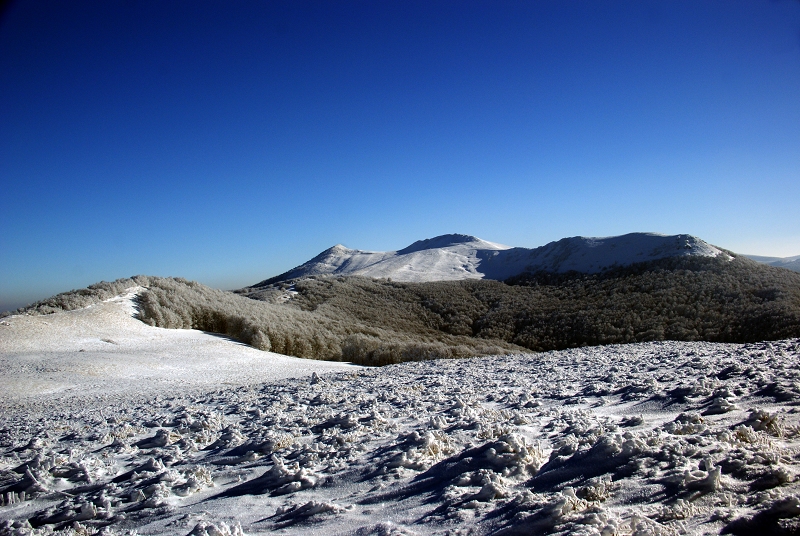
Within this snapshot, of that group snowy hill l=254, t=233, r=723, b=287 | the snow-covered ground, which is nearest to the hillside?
snowy hill l=254, t=233, r=723, b=287

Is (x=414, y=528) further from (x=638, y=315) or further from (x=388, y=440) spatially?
(x=638, y=315)

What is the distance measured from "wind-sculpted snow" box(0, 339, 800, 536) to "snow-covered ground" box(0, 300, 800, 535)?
0.06 ft

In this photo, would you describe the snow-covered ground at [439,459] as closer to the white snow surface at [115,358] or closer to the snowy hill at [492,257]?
the white snow surface at [115,358]

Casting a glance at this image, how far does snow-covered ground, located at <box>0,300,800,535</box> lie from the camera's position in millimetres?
2740

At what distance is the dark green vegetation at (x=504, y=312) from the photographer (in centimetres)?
1884

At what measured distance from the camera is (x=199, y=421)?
6.25 m

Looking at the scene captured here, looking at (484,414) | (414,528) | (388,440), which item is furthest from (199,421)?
(414,528)

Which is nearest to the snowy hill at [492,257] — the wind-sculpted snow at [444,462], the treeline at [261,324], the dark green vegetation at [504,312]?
the dark green vegetation at [504,312]

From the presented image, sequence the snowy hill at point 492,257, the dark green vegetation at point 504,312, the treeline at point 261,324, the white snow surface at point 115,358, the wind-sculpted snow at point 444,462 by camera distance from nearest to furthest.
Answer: the wind-sculpted snow at point 444,462, the white snow surface at point 115,358, the treeline at point 261,324, the dark green vegetation at point 504,312, the snowy hill at point 492,257

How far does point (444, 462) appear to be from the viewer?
3.86 m

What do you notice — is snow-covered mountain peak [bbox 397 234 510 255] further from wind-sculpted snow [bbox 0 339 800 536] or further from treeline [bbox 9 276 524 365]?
wind-sculpted snow [bbox 0 339 800 536]

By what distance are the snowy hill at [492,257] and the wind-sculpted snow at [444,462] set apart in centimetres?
2801

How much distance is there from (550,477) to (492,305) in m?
28.5

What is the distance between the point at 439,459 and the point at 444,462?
160mm
